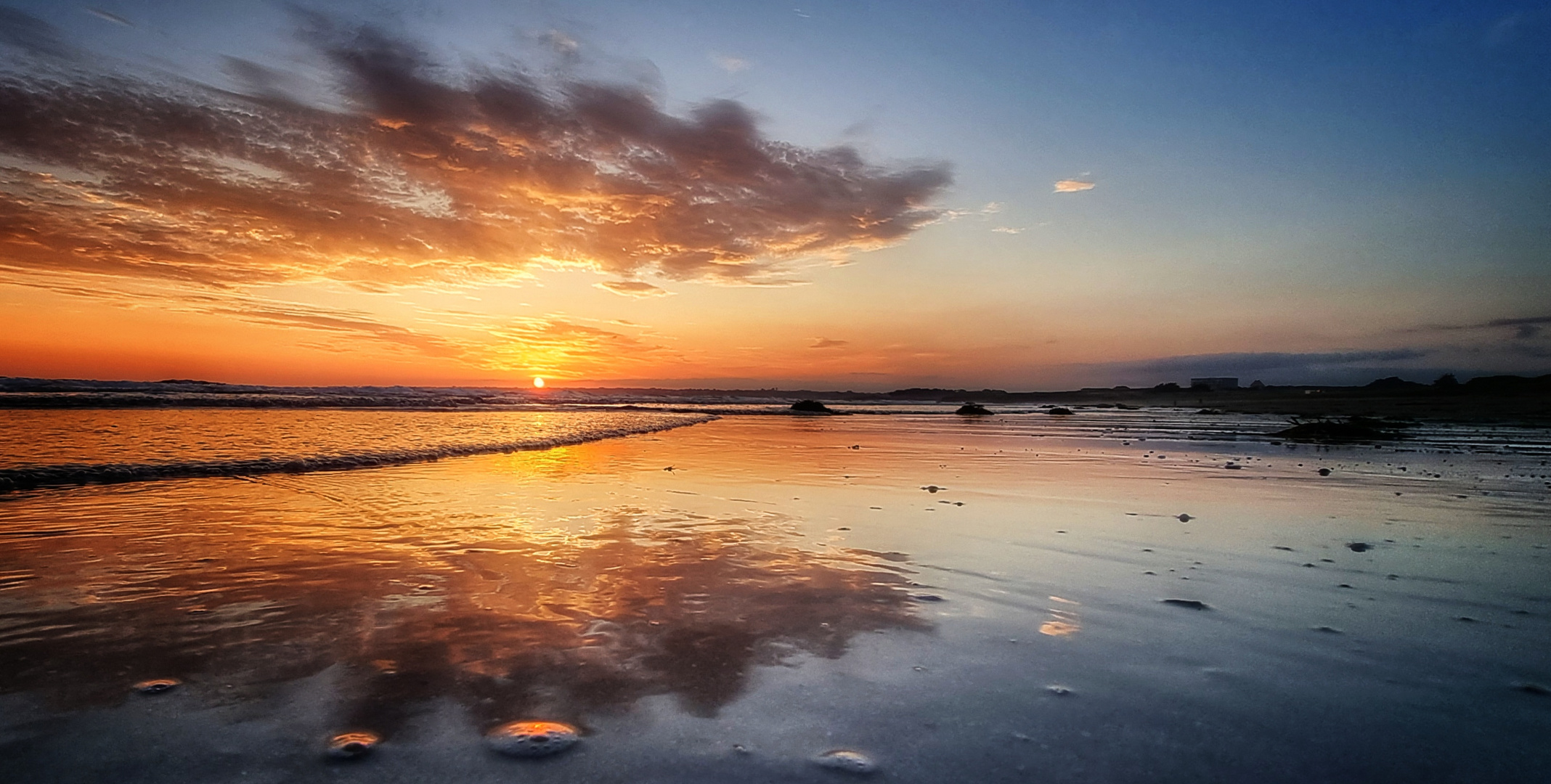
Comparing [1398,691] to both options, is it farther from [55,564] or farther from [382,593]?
[55,564]

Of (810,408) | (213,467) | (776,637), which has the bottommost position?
(776,637)

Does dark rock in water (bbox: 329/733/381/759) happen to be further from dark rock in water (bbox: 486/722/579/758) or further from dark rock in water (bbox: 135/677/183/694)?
dark rock in water (bbox: 135/677/183/694)

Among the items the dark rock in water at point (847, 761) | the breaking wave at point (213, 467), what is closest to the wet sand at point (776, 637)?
the dark rock in water at point (847, 761)

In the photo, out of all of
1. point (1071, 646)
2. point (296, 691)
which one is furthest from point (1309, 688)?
point (296, 691)

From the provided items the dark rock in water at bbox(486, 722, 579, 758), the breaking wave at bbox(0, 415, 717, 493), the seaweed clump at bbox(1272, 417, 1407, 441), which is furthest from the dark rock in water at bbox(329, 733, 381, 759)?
the seaweed clump at bbox(1272, 417, 1407, 441)

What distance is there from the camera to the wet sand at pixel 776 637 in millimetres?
2131

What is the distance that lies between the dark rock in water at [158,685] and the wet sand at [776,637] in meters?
0.08

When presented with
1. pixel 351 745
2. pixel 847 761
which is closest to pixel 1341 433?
pixel 847 761

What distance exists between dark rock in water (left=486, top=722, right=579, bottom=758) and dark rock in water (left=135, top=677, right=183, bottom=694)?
142 centimetres

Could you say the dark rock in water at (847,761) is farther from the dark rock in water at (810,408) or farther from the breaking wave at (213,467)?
the dark rock in water at (810,408)

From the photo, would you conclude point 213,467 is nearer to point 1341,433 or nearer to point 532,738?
point 532,738

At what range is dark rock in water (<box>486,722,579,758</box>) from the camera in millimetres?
2143

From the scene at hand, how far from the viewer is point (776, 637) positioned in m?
3.25

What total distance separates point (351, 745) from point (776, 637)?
177cm
